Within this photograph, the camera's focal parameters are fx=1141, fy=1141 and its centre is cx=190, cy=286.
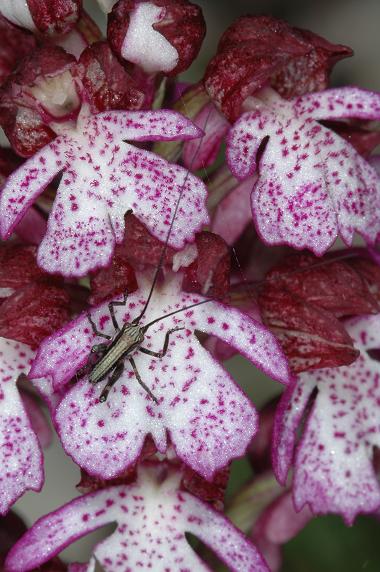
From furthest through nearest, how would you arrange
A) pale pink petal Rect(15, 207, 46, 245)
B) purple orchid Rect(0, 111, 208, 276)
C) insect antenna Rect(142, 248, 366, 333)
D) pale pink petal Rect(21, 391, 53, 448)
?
pale pink petal Rect(21, 391, 53, 448) < pale pink petal Rect(15, 207, 46, 245) < insect antenna Rect(142, 248, 366, 333) < purple orchid Rect(0, 111, 208, 276)

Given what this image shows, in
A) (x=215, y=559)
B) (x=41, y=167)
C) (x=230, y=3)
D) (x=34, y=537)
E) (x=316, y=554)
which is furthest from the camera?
(x=230, y=3)

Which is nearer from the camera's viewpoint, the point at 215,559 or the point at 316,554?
the point at 215,559

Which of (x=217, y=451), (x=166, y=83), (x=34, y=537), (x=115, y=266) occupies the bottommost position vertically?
(x=34, y=537)

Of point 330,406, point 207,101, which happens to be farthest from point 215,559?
point 207,101

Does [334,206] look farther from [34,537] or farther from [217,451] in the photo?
[34,537]

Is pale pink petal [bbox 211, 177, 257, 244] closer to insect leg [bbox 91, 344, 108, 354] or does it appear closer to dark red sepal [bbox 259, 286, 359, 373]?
dark red sepal [bbox 259, 286, 359, 373]

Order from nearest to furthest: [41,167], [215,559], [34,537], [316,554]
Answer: [41,167] < [34,537] < [215,559] < [316,554]

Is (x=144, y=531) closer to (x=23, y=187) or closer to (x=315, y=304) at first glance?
(x=315, y=304)

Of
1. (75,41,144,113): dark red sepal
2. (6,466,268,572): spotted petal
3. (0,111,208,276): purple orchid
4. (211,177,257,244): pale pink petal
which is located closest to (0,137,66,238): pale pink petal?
(0,111,208,276): purple orchid
